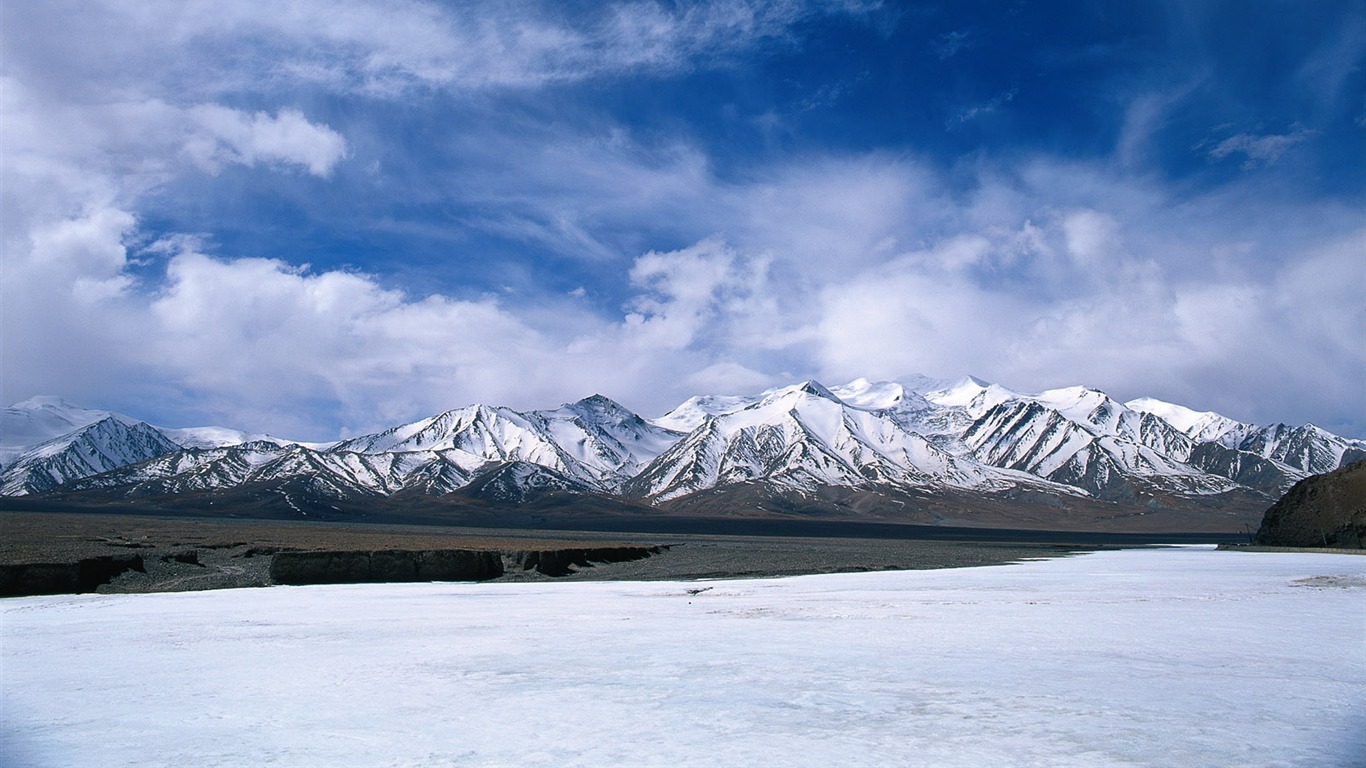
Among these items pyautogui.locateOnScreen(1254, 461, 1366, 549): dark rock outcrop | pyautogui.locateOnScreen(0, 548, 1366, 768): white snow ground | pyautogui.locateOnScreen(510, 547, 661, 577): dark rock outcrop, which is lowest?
pyautogui.locateOnScreen(510, 547, 661, 577): dark rock outcrop

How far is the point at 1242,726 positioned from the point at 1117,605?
43.9 ft

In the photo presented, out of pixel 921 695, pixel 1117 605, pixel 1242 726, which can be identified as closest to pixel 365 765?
pixel 921 695

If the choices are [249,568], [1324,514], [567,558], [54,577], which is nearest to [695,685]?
[54,577]

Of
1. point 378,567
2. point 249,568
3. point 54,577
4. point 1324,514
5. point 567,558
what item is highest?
point 1324,514

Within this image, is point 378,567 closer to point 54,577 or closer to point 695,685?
point 54,577

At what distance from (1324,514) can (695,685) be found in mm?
58497

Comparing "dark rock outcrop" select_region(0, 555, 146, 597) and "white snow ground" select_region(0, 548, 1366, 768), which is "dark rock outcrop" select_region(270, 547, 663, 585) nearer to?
"dark rock outcrop" select_region(0, 555, 146, 597)

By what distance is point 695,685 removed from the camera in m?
10.7

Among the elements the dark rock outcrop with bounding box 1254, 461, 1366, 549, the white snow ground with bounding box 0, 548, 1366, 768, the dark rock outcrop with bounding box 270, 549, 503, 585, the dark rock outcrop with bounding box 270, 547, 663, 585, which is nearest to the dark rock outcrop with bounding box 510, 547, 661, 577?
the dark rock outcrop with bounding box 270, 547, 663, 585

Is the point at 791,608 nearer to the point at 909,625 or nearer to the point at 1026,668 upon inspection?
the point at 909,625

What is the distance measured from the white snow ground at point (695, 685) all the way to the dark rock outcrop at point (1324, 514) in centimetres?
3788

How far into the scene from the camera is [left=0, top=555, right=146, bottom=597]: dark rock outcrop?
24.8m

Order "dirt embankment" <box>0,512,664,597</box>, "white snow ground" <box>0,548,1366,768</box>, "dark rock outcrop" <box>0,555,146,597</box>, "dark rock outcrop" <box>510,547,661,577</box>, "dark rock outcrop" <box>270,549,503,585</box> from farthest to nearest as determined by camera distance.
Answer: "dark rock outcrop" <box>510,547,661,577</box>, "dark rock outcrop" <box>270,549,503,585</box>, "dirt embankment" <box>0,512,664,597</box>, "dark rock outcrop" <box>0,555,146,597</box>, "white snow ground" <box>0,548,1366,768</box>

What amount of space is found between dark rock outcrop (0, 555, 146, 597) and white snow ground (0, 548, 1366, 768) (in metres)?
4.94
